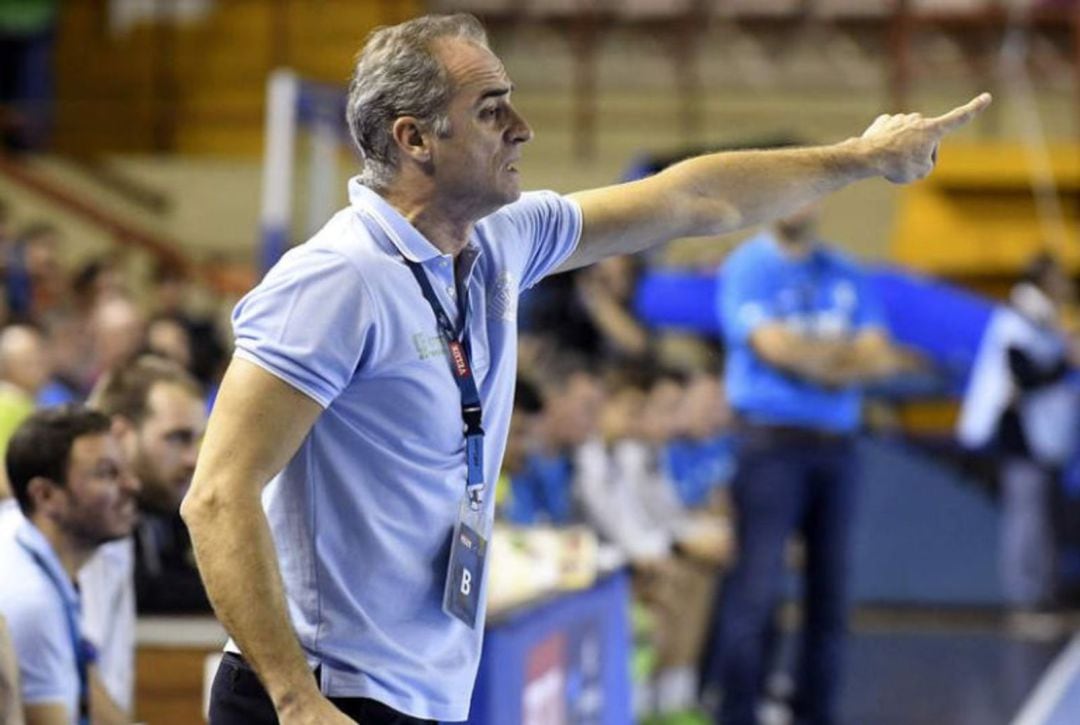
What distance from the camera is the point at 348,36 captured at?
55.9 ft

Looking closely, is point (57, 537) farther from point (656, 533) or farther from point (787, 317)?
point (656, 533)

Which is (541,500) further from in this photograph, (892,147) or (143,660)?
(892,147)

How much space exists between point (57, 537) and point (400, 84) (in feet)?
4.65

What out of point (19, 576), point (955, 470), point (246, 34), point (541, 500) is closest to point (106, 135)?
point (246, 34)

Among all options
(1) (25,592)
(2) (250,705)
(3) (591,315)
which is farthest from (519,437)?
(2) (250,705)

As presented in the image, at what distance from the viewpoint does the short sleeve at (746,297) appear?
7102 mm

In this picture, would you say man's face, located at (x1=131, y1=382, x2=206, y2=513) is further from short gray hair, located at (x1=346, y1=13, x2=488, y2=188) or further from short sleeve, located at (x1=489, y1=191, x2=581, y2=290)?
short gray hair, located at (x1=346, y1=13, x2=488, y2=188)

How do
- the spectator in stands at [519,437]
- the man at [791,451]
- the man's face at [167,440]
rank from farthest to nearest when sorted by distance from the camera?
the spectator in stands at [519,437] < the man at [791,451] < the man's face at [167,440]

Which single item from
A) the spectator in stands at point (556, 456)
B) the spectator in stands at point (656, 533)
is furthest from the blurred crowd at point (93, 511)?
the spectator in stands at point (656, 533)

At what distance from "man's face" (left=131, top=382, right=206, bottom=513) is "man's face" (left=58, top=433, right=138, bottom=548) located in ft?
2.75

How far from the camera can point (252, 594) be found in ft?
8.86

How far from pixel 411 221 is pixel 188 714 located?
237cm

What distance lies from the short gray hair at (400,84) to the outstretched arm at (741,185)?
0.55 metres

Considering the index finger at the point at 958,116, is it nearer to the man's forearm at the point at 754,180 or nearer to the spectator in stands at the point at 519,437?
the man's forearm at the point at 754,180
